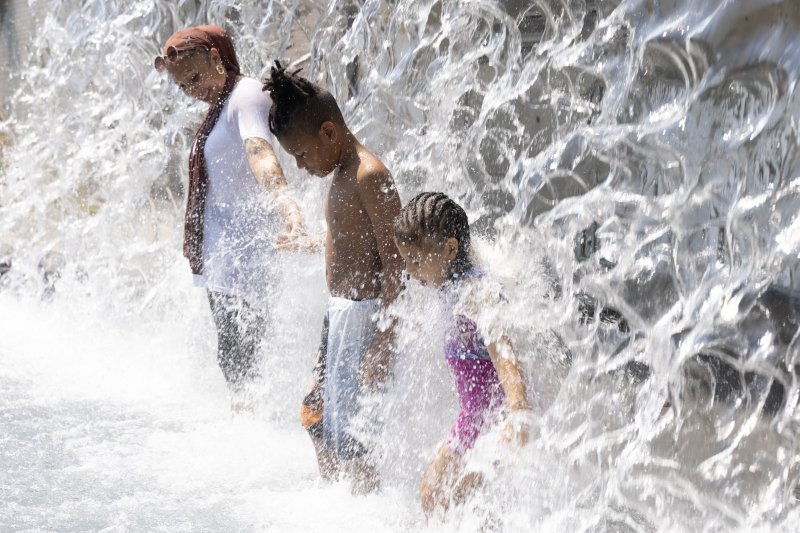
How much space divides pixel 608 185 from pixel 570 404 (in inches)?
32.4

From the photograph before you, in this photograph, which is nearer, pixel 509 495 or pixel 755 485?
pixel 509 495

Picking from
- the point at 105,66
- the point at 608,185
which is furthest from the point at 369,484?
the point at 105,66

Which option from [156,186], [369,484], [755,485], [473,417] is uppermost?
[473,417]

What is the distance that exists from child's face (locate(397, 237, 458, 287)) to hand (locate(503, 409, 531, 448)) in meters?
0.40

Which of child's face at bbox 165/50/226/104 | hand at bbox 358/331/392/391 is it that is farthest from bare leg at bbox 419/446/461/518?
child's face at bbox 165/50/226/104

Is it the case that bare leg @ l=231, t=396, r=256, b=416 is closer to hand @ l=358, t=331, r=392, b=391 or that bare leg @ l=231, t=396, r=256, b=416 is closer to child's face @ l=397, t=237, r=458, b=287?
hand @ l=358, t=331, r=392, b=391

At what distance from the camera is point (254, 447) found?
3672 mm

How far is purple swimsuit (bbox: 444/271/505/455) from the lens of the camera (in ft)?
8.42

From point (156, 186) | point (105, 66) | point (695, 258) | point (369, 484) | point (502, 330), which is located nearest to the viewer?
point (502, 330)

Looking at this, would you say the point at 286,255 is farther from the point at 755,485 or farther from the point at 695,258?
the point at 755,485

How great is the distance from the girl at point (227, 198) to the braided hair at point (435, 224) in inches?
35.2

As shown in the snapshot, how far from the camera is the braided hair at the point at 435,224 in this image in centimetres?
254

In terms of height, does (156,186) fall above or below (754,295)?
below

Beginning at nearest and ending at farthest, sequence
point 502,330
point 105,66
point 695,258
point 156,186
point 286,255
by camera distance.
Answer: point 502,330 → point 695,258 → point 286,255 → point 156,186 → point 105,66
